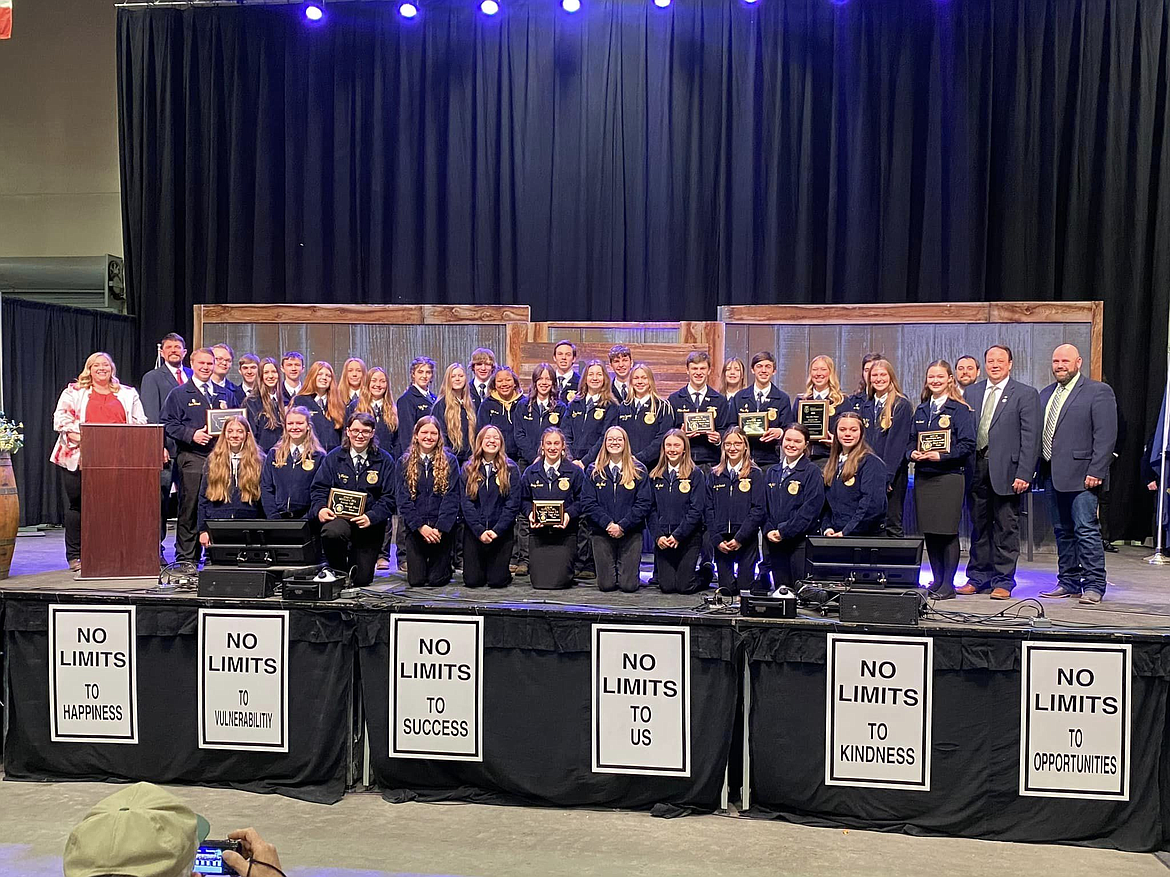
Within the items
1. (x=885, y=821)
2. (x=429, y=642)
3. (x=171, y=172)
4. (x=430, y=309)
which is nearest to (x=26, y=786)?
(x=429, y=642)

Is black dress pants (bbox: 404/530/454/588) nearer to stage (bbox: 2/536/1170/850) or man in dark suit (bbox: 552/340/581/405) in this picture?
stage (bbox: 2/536/1170/850)

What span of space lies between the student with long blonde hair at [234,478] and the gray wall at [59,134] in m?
7.33

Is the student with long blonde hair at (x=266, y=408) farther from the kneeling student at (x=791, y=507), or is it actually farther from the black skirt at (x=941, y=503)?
the black skirt at (x=941, y=503)

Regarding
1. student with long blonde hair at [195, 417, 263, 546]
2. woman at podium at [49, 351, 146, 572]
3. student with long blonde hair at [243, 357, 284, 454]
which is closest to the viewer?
student with long blonde hair at [195, 417, 263, 546]

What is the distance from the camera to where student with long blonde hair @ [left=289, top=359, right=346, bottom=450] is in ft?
25.1

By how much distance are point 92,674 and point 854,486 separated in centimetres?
415

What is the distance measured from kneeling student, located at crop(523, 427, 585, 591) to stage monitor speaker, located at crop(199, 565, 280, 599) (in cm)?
183

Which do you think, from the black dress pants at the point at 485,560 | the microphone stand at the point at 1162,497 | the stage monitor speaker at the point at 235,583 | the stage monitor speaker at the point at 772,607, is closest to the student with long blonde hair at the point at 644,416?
the black dress pants at the point at 485,560

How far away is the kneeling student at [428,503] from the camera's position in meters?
6.53

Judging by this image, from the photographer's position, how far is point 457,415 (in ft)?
24.8

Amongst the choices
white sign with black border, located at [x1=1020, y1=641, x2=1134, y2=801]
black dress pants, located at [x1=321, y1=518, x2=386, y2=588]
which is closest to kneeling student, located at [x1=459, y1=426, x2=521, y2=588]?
black dress pants, located at [x1=321, y1=518, x2=386, y2=588]

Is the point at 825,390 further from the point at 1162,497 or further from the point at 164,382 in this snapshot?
the point at 164,382

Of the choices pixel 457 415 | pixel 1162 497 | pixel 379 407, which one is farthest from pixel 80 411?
pixel 1162 497

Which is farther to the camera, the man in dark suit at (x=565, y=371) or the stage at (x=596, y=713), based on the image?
the man in dark suit at (x=565, y=371)
